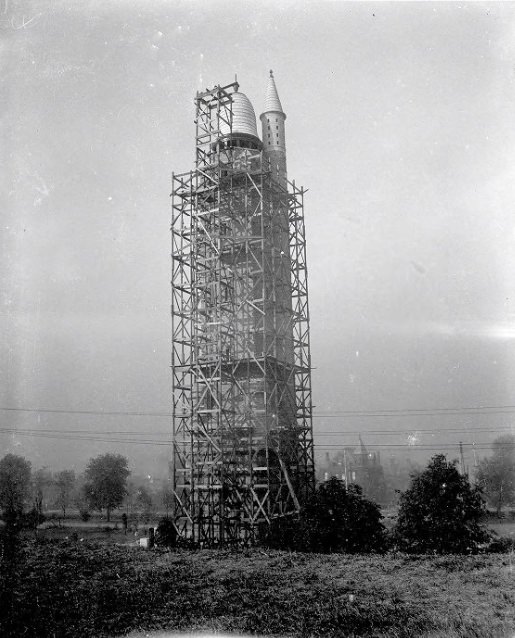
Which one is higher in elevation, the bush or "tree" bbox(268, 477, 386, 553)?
"tree" bbox(268, 477, 386, 553)

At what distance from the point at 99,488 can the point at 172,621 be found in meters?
53.1

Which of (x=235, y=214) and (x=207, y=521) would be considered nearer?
(x=207, y=521)

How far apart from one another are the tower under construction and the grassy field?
9.64m

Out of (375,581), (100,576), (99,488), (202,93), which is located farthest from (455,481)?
(99,488)

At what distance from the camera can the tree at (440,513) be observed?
884 inches

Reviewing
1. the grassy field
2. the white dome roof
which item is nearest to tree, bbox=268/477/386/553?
the grassy field

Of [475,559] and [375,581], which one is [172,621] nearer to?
[375,581]

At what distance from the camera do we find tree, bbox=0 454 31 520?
54.1 m

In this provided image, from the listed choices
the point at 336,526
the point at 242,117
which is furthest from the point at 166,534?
the point at 242,117

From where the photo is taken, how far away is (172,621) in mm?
11289

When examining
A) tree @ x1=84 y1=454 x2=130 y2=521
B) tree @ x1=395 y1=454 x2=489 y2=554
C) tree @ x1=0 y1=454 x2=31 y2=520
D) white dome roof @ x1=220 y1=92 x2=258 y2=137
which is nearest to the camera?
tree @ x1=395 y1=454 x2=489 y2=554

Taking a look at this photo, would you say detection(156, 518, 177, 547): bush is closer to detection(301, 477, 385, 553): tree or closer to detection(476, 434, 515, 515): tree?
detection(301, 477, 385, 553): tree

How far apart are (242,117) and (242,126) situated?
30.6 inches

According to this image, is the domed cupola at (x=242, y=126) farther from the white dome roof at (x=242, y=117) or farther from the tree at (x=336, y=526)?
the tree at (x=336, y=526)
